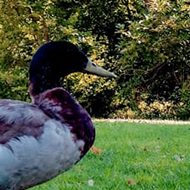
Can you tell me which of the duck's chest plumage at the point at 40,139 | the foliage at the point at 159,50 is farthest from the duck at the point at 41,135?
the foliage at the point at 159,50

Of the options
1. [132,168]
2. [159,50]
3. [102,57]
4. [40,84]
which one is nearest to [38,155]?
[40,84]

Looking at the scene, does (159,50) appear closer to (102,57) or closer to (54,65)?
(102,57)

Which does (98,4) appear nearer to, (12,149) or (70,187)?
(70,187)

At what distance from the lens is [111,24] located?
14.5 m

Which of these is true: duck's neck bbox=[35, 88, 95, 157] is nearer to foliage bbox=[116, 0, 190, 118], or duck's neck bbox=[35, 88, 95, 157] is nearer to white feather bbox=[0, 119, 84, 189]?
white feather bbox=[0, 119, 84, 189]

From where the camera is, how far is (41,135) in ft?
6.28

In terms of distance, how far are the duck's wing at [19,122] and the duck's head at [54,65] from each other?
0.18m

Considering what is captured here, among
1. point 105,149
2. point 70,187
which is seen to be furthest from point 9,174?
point 105,149

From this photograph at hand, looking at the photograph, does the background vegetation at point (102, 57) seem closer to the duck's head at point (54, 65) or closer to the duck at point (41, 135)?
the duck's head at point (54, 65)

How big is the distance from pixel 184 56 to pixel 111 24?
281cm

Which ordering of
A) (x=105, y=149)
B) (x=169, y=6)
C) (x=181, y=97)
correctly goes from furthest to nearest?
(x=181, y=97) < (x=169, y=6) < (x=105, y=149)

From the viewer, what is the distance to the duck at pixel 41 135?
187 cm

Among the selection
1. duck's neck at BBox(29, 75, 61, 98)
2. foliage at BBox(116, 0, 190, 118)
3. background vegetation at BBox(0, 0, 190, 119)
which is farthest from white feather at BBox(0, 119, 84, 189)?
background vegetation at BBox(0, 0, 190, 119)

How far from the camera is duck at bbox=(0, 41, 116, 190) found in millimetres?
1867
